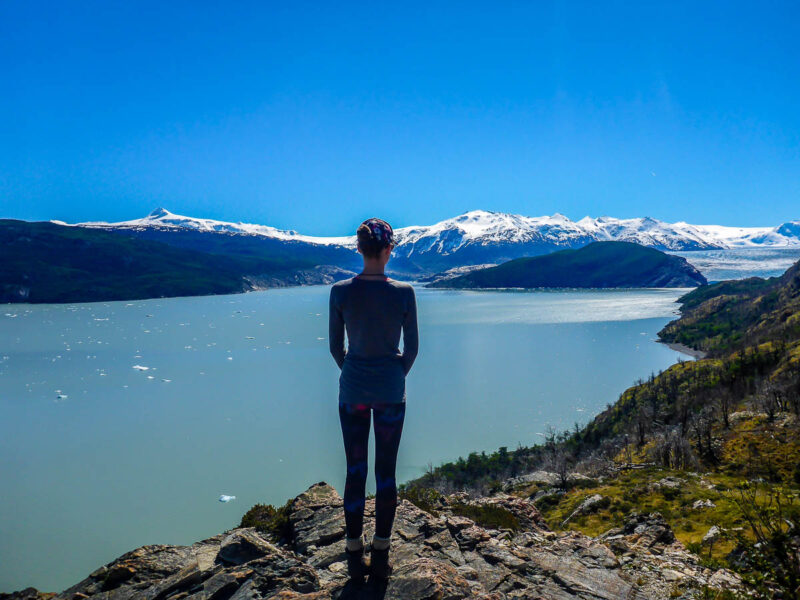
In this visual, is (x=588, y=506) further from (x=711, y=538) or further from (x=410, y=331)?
(x=410, y=331)

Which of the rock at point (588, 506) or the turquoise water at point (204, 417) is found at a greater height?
the rock at point (588, 506)

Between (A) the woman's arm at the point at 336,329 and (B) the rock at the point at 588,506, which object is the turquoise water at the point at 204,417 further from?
(A) the woman's arm at the point at 336,329

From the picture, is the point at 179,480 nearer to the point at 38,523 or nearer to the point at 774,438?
the point at 38,523

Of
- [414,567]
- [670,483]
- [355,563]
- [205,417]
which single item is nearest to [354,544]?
[355,563]

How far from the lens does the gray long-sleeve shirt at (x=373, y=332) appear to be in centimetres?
378

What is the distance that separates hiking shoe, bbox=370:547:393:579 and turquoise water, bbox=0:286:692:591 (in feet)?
51.1

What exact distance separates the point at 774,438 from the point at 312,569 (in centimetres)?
1549

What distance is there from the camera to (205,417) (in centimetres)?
3044

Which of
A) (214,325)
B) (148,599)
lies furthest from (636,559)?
(214,325)

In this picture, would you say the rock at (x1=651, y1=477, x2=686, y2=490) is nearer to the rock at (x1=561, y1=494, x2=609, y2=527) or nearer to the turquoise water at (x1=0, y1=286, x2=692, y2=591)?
the rock at (x1=561, y1=494, x2=609, y2=527)

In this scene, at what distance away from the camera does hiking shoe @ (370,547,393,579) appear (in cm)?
394

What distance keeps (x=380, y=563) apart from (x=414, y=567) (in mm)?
303

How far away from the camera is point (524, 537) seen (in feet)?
20.3

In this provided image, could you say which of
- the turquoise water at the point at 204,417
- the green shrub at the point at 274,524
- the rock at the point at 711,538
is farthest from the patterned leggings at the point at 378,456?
the turquoise water at the point at 204,417
